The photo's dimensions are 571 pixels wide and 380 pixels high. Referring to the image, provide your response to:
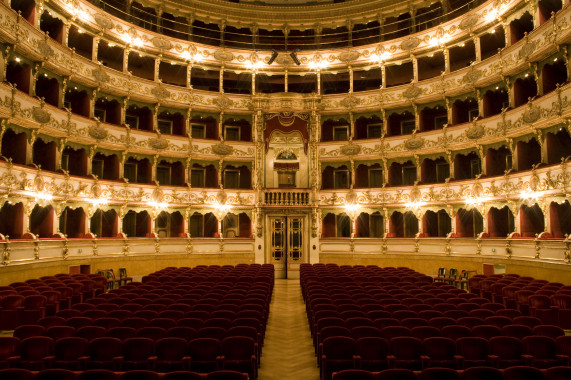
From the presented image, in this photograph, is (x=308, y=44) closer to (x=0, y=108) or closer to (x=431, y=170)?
(x=431, y=170)

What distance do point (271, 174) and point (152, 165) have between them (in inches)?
281

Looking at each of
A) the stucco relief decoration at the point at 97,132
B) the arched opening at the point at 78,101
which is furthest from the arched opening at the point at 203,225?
the arched opening at the point at 78,101

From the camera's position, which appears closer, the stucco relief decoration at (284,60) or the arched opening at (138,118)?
the arched opening at (138,118)

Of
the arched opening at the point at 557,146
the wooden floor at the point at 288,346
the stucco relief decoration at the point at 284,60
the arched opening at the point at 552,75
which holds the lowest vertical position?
the wooden floor at the point at 288,346

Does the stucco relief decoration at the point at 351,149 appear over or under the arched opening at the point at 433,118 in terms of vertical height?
under

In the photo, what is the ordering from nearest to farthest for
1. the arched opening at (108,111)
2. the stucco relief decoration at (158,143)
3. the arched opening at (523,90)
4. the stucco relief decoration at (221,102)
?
the arched opening at (523,90) → the arched opening at (108,111) → the stucco relief decoration at (158,143) → the stucco relief decoration at (221,102)

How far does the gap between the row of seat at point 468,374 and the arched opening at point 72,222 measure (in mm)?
19148

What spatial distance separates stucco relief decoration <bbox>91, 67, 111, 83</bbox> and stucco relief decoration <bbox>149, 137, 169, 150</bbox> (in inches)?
155

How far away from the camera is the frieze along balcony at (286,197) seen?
85.5ft

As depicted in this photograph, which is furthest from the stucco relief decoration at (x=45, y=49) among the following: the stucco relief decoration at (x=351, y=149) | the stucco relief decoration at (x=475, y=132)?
the stucco relief decoration at (x=475, y=132)

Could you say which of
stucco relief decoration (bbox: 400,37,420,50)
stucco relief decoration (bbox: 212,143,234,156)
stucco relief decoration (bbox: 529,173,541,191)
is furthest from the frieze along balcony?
stucco relief decoration (bbox: 529,173,541,191)

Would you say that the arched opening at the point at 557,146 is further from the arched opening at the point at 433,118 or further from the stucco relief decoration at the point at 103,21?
the stucco relief decoration at the point at 103,21

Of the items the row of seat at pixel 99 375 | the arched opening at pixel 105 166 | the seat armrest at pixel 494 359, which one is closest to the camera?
the row of seat at pixel 99 375

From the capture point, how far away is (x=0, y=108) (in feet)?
49.2
